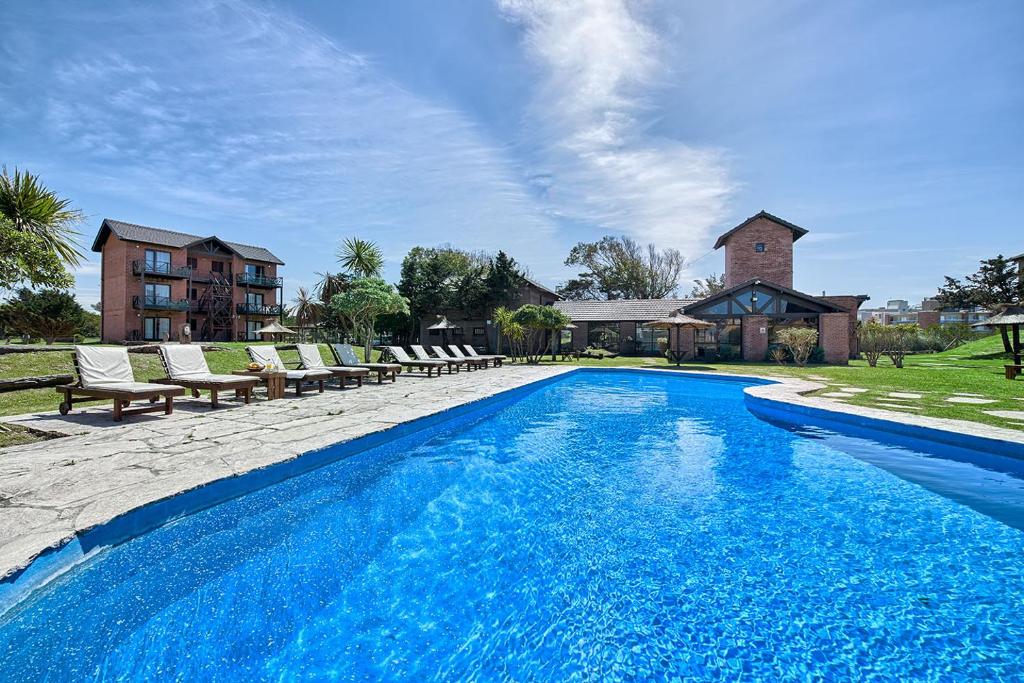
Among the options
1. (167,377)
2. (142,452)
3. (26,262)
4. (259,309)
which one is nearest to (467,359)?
(167,377)

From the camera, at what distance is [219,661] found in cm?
213

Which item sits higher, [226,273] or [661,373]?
[226,273]

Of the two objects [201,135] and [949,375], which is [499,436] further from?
[949,375]

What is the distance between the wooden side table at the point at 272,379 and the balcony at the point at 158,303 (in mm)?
27914

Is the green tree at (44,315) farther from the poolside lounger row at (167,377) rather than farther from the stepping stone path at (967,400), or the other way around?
the stepping stone path at (967,400)

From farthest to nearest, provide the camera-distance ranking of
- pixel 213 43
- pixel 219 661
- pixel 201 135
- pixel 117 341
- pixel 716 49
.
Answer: pixel 117 341
pixel 201 135
pixel 716 49
pixel 213 43
pixel 219 661

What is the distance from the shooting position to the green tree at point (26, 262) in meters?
5.47

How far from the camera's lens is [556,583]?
290 centimetres

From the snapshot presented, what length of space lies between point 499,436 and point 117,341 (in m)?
32.9

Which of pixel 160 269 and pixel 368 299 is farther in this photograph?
pixel 160 269

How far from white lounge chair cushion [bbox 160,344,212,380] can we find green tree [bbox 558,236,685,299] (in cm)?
3827

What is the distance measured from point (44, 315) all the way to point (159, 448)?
1325 inches

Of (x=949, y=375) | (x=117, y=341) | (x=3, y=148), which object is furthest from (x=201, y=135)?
(x=117, y=341)

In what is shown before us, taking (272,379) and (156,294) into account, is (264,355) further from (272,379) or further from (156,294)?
(156,294)
